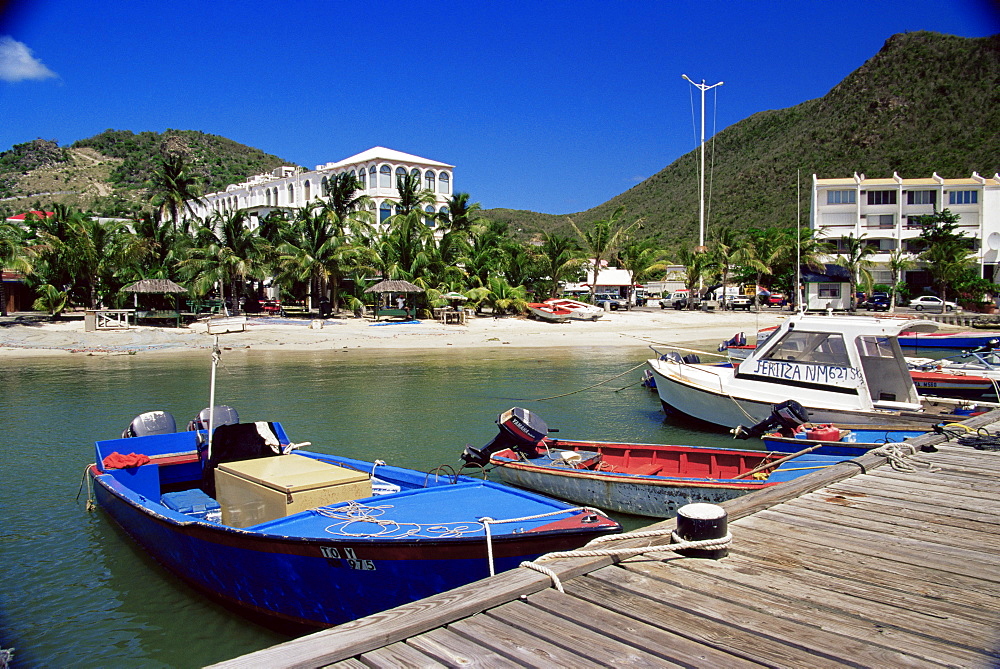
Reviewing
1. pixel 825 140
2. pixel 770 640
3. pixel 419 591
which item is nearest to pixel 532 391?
pixel 419 591

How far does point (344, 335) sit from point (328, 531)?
3247 centimetres

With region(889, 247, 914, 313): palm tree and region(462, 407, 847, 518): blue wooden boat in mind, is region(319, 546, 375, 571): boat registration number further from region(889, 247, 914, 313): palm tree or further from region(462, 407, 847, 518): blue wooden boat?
region(889, 247, 914, 313): palm tree

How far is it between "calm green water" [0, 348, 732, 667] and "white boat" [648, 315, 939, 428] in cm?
120

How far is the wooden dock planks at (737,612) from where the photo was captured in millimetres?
3670

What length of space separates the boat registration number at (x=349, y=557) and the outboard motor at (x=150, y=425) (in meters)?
6.88

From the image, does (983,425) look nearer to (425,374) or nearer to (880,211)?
(425,374)

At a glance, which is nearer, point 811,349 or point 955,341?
point 811,349

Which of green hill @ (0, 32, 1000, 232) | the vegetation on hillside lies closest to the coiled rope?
green hill @ (0, 32, 1000, 232)

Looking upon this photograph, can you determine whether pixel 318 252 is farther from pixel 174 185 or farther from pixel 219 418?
pixel 219 418

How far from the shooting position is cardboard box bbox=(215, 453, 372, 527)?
7941mm

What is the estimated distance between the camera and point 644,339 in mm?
39875

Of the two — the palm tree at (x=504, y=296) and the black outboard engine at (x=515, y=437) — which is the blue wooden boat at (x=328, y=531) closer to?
the black outboard engine at (x=515, y=437)

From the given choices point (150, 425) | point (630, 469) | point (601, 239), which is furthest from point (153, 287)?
point (630, 469)

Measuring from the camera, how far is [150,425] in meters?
12.4
